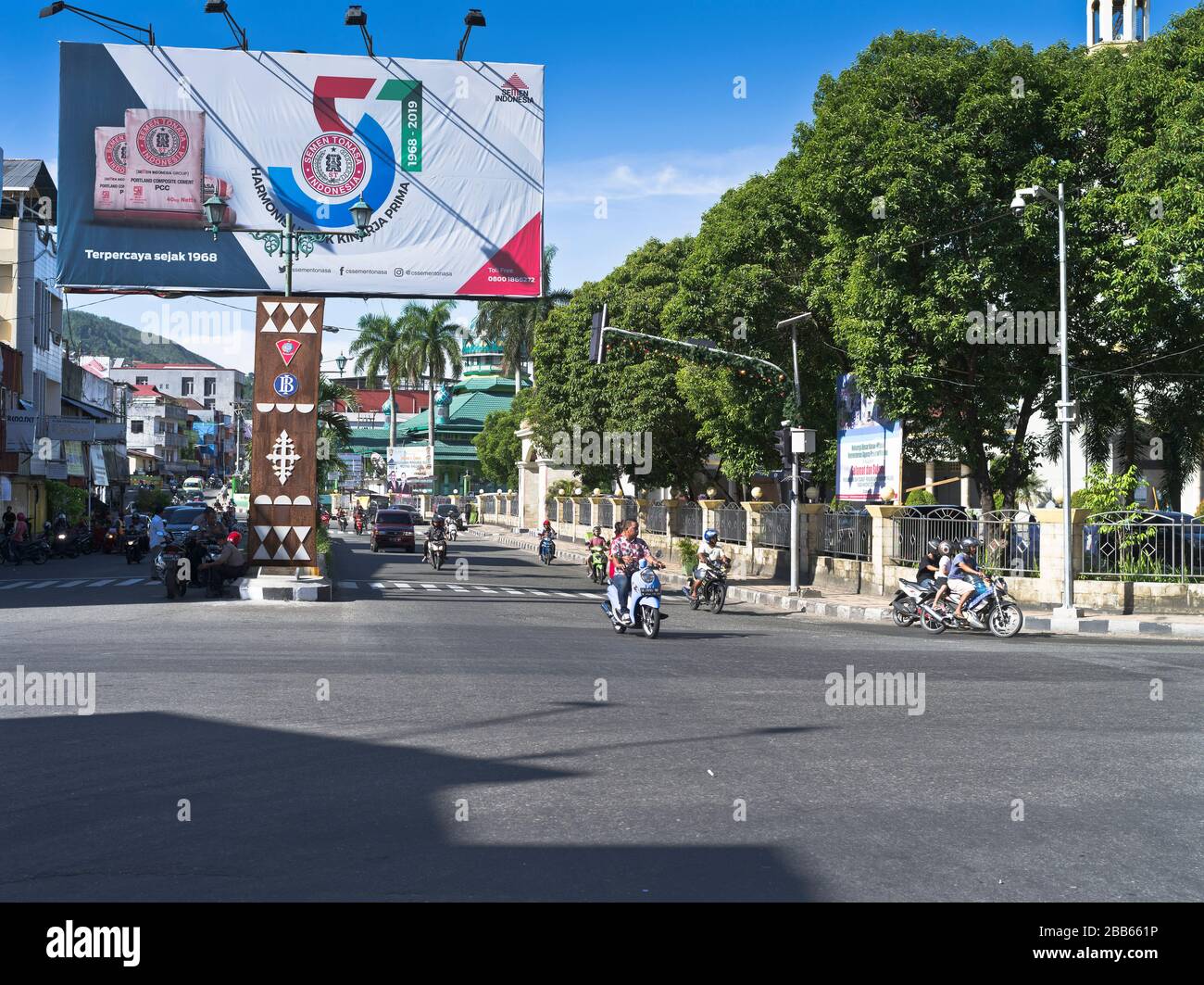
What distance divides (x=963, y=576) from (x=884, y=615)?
161 inches

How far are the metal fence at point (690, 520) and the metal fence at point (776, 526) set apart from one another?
7.31 meters

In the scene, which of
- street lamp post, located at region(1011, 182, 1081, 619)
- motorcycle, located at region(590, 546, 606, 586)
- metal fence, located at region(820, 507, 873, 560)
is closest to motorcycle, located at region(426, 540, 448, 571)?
motorcycle, located at region(590, 546, 606, 586)

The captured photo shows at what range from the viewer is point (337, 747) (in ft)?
29.1

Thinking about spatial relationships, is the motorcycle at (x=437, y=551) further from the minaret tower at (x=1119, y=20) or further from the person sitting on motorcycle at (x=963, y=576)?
the minaret tower at (x=1119, y=20)

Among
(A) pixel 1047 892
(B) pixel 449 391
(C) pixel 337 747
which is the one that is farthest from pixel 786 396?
(B) pixel 449 391

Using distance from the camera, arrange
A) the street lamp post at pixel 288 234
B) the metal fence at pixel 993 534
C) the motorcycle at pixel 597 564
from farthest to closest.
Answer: the motorcycle at pixel 597 564 < the metal fence at pixel 993 534 < the street lamp post at pixel 288 234

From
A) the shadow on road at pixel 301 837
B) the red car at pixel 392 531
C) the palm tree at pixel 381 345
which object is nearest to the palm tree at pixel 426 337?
the palm tree at pixel 381 345

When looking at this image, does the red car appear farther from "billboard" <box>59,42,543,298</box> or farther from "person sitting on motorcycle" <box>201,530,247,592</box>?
"person sitting on motorcycle" <box>201,530,247,592</box>

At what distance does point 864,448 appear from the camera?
30.8m

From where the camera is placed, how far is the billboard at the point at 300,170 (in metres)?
26.0

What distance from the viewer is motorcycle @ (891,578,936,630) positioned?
21.7 meters

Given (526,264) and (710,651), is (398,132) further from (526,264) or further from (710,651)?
(710,651)

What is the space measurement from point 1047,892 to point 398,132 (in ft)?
80.2

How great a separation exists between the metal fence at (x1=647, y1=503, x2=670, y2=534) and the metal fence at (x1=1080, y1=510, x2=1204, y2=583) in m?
24.7
